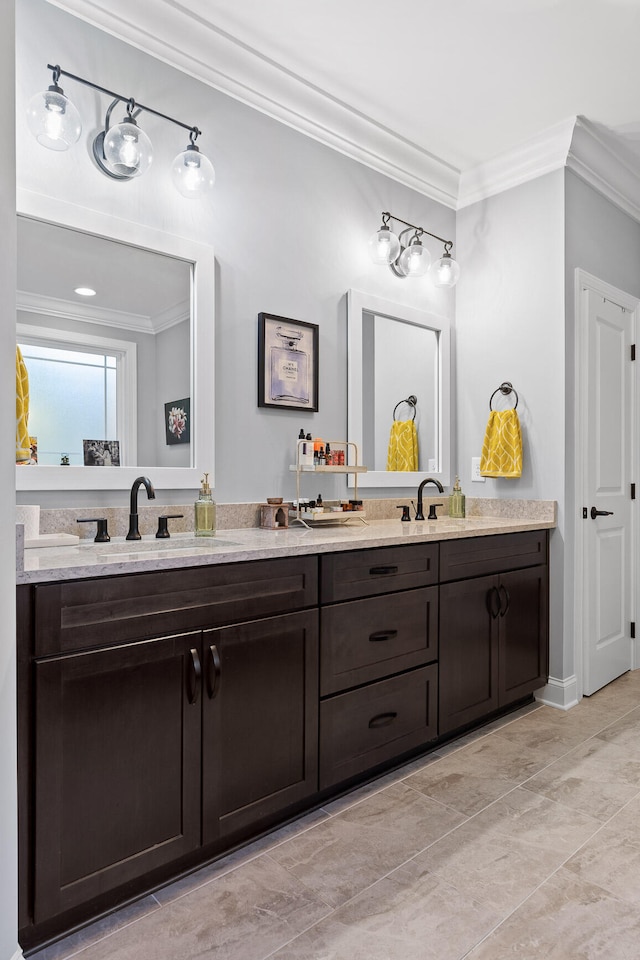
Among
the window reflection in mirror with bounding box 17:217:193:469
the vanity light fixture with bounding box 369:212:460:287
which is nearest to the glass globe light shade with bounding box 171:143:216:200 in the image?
the window reflection in mirror with bounding box 17:217:193:469

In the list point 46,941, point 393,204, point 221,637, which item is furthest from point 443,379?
point 46,941

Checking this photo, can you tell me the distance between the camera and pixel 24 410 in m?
1.86

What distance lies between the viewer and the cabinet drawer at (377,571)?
196 centimetres

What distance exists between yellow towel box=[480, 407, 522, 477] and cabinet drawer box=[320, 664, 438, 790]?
115cm

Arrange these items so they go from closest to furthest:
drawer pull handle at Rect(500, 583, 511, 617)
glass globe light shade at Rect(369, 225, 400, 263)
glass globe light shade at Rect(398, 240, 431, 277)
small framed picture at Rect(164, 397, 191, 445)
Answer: small framed picture at Rect(164, 397, 191, 445)
drawer pull handle at Rect(500, 583, 511, 617)
glass globe light shade at Rect(369, 225, 400, 263)
glass globe light shade at Rect(398, 240, 431, 277)

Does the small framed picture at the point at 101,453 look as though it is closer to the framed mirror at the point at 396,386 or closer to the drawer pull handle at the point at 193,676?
the drawer pull handle at the point at 193,676

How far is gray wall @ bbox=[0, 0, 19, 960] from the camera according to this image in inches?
49.1

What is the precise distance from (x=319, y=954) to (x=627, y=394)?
3.08m

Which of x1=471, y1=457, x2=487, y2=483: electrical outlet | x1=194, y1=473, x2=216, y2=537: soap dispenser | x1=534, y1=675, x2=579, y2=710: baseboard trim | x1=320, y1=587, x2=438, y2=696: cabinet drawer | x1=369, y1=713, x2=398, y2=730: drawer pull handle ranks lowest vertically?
x1=534, y1=675, x2=579, y2=710: baseboard trim

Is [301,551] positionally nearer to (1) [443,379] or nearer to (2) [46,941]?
(2) [46,941]

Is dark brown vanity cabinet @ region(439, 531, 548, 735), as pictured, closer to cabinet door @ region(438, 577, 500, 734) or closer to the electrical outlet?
cabinet door @ region(438, 577, 500, 734)

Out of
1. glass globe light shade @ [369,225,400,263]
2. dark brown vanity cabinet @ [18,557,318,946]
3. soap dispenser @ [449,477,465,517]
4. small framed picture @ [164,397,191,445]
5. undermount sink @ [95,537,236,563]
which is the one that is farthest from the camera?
soap dispenser @ [449,477,465,517]

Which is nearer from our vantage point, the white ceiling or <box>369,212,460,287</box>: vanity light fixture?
the white ceiling

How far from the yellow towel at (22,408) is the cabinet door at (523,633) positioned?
6.37ft
